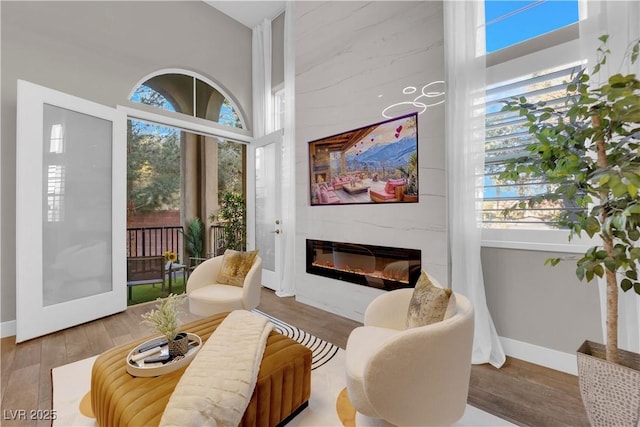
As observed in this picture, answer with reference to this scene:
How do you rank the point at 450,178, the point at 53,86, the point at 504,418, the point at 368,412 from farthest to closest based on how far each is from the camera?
the point at 53,86
the point at 450,178
the point at 504,418
the point at 368,412

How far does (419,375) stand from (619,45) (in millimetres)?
2369

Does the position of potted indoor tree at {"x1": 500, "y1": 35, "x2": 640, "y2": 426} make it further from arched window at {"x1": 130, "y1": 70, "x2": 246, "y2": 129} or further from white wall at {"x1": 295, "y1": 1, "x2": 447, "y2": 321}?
arched window at {"x1": 130, "y1": 70, "x2": 246, "y2": 129}

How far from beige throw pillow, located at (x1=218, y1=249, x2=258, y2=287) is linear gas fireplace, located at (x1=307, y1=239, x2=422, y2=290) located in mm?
905

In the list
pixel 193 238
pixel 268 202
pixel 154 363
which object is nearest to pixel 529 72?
pixel 154 363

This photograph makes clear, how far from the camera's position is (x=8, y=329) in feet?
9.09

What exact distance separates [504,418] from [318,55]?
3.90 meters

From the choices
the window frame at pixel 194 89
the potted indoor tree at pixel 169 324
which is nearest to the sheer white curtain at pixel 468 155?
the potted indoor tree at pixel 169 324

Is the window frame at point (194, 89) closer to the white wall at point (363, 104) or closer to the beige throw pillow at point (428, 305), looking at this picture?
the white wall at point (363, 104)

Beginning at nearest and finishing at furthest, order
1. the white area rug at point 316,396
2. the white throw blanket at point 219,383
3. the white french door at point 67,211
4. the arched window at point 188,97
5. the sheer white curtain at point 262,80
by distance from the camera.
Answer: the white throw blanket at point 219,383, the white area rug at point 316,396, the white french door at point 67,211, the arched window at point 188,97, the sheer white curtain at point 262,80

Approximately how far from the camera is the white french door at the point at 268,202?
4.26 m

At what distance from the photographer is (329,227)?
11.4 ft

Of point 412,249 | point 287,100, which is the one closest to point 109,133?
point 287,100

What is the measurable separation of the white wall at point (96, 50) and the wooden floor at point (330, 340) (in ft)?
2.53

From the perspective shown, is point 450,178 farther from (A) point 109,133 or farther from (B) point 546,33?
(A) point 109,133
